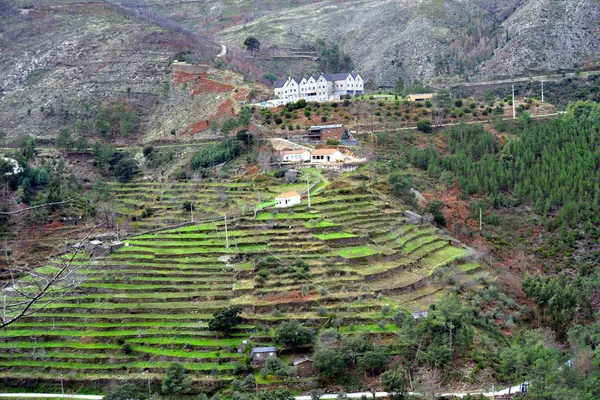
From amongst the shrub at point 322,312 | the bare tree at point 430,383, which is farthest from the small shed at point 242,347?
the bare tree at point 430,383

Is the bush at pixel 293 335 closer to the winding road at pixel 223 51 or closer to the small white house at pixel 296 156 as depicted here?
the small white house at pixel 296 156

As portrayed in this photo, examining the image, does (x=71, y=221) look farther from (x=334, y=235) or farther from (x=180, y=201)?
(x=334, y=235)

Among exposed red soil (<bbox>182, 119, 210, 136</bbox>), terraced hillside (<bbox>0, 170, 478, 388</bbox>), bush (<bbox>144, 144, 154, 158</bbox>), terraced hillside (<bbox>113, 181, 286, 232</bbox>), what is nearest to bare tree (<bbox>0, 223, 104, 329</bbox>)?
terraced hillside (<bbox>0, 170, 478, 388</bbox>)

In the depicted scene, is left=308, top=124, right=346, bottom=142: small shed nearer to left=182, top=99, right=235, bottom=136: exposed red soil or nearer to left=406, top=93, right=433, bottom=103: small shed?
left=182, top=99, right=235, bottom=136: exposed red soil

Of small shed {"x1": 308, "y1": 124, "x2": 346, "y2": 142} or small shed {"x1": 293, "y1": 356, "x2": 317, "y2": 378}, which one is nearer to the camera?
small shed {"x1": 293, "y1": 356, "x2": 317, "y2": 378}

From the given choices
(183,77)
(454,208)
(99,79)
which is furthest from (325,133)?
(99,79)

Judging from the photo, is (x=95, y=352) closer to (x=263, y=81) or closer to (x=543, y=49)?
(x=263, y=81)
